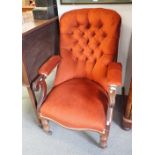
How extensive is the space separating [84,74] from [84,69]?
0.16 ft

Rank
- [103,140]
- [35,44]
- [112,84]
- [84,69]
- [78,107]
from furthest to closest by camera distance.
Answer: [84,69]
[35,44]
[103,140]
[78,107]
[112,84]

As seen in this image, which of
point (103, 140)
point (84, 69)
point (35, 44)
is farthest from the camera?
point (84, 69)

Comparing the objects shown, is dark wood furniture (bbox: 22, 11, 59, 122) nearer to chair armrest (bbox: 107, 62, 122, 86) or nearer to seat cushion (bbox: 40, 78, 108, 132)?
seat cushion (bbox: 40, 78, 108, 132)

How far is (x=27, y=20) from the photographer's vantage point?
1.77 m

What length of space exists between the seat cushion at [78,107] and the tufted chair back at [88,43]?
168 mm

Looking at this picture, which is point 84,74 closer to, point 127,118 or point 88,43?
point 88,43

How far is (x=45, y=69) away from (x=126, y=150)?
0.97m

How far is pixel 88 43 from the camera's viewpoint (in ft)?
5.50

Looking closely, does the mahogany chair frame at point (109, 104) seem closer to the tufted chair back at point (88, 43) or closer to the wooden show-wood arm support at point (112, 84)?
the wooden show-wood arm support at point (112, 84)

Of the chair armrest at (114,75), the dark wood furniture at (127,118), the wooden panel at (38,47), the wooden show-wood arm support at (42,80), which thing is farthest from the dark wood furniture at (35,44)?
the dark wood furniture at (127,118)

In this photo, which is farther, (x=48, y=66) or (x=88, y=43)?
(x=88, y=43)

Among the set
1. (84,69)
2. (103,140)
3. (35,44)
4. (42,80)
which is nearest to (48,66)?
(42,80)

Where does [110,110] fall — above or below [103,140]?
above
